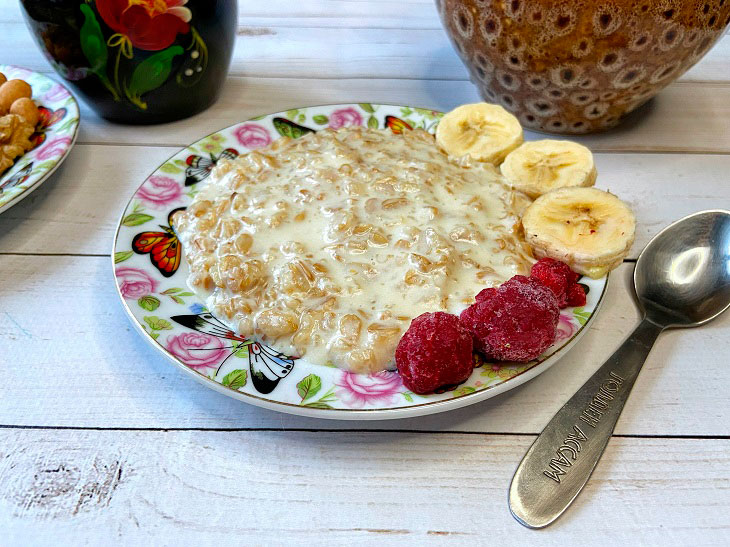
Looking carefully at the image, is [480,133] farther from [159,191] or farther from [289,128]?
[159,191]

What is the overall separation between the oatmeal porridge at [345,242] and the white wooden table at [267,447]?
Result: 12cm

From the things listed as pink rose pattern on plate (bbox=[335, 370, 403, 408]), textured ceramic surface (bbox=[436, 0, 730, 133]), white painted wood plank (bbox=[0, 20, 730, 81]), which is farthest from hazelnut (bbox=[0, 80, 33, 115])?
pink rose pattern on plate (bbox=[335, 370, 403, 408])

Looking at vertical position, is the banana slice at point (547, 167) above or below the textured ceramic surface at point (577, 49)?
below

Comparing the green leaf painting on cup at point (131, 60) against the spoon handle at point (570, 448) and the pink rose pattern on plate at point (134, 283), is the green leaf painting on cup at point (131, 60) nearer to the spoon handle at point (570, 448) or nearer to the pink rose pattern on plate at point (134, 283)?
the pink rose pattern on plate at point (134, 283)

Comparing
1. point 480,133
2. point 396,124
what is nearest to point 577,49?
point 480,133

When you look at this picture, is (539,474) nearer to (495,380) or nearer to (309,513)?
(495,380)

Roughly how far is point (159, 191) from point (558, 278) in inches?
25.3

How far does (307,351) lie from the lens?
0.84m

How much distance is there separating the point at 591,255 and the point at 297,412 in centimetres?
46

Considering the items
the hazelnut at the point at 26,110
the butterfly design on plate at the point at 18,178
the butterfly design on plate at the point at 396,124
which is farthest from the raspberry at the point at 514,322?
the hazelnut at the point at 26,110

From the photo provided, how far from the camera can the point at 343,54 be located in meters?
1.75

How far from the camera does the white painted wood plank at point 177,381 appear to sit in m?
0.85

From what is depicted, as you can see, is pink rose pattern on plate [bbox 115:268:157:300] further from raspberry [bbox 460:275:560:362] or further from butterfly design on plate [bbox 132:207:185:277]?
raspberry [bbox 460:275:560:362]

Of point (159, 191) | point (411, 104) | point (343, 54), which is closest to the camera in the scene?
point (159, 191)
